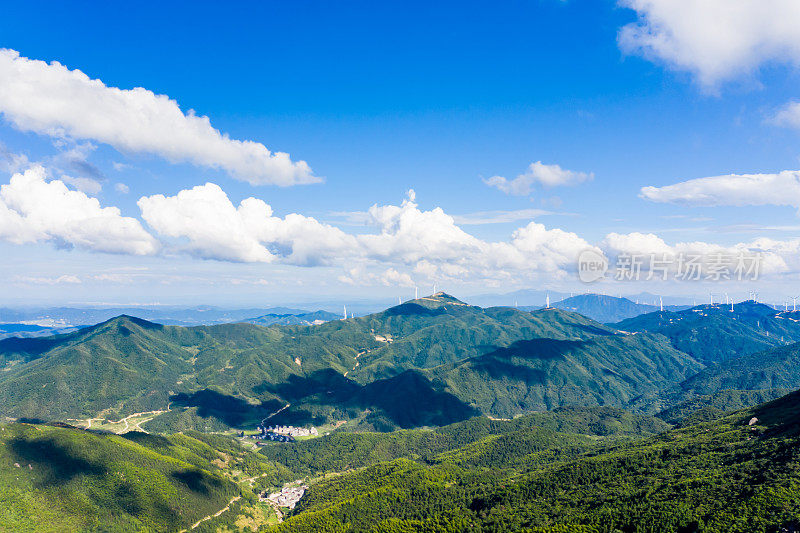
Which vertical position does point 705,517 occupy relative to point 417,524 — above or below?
above

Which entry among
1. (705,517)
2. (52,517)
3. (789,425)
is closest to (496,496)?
(705,517)

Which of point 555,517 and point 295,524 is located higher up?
point 555,517

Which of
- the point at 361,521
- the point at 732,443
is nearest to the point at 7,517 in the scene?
the point at 361,521

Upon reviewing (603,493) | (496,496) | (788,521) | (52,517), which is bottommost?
(52,517)

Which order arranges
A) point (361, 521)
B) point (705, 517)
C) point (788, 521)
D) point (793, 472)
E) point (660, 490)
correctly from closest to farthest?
point (788, 521) → point (705, 517) → point (793, 472) → point (660, 490) → point (361, 521)

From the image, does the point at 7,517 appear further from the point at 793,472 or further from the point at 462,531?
the point at 793,472

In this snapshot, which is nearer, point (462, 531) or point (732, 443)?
point (462, 531)

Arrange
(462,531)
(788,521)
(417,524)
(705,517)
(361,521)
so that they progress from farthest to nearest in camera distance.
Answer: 1. (361,521)
2. (417,524)
3. (462,531)
4. (705,517)
5. (788,521)

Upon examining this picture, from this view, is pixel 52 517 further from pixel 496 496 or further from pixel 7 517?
pixel 496 496

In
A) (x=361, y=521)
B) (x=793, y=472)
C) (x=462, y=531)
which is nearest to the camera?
(x=793, y=472)
